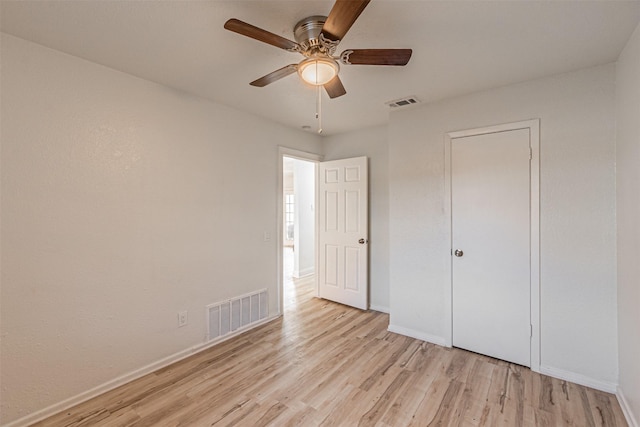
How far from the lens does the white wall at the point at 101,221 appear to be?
71.9 inches

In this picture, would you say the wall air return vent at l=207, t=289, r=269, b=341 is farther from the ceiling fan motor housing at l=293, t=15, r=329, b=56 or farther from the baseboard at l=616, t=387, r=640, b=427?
the baseboard at l=616, t=387, r=640, b=427

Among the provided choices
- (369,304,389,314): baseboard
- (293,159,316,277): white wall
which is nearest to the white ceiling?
(369,304,389,314): baseboard

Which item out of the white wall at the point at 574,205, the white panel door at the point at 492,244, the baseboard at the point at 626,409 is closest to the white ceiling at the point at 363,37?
the white wall at the point at 574,205

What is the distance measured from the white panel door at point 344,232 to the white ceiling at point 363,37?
151cm

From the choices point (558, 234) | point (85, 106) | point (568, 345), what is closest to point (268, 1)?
point (85, 106)

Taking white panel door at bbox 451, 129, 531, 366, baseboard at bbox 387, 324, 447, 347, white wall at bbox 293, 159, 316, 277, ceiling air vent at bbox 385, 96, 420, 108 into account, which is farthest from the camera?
white wall at bbox 293, 159, 316, 277

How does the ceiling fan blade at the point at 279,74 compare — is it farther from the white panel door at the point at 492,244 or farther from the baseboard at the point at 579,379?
the baseboard at the point at 579,379

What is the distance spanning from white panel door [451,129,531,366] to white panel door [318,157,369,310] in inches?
50.1

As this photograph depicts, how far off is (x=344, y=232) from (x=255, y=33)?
2939 millimetres

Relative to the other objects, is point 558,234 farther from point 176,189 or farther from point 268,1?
point 176,189

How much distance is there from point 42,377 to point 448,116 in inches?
149

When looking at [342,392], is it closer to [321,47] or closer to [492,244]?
[492,244]

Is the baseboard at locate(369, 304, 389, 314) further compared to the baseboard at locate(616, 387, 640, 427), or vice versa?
the baseboard at locate(369, 304, 389, 314)

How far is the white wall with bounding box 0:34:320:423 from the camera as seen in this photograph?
1.83 m
